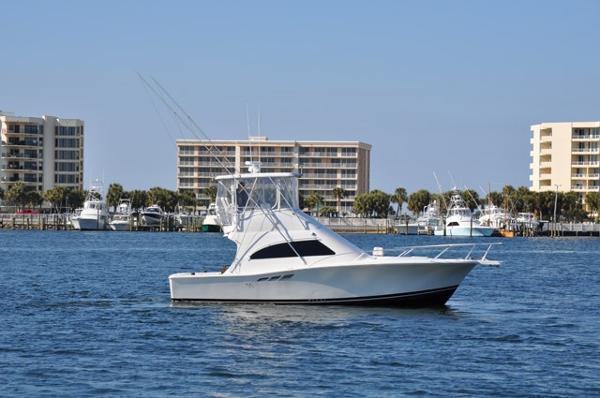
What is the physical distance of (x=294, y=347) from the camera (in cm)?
3509

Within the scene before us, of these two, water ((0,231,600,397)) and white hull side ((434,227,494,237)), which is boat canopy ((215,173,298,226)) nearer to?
water ((0,231,600,397))

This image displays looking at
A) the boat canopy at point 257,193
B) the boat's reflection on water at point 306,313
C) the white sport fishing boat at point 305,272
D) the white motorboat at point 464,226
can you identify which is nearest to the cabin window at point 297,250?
the white sport fishing boat at point 305,272

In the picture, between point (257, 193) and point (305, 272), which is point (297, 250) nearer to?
point (305, 272)

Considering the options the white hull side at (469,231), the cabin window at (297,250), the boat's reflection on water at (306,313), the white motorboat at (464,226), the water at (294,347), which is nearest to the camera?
the water at (294,347)

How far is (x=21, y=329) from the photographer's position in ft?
132

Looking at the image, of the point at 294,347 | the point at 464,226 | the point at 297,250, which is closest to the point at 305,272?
the point at 297,250

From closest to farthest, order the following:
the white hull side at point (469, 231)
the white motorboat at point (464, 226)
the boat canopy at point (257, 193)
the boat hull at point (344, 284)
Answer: the boat hull at point (344, 284), the boat canopy at point (257, 193), the white motorboat at point (464, 226), the white hull side at point (469, 231)

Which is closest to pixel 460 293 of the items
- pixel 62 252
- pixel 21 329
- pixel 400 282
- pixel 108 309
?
pixel 400 282

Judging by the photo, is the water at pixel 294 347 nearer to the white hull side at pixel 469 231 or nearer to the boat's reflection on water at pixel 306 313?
the boat's reflection on water at pixel 306 313

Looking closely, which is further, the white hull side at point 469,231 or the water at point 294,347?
the white hull side at point 469,231

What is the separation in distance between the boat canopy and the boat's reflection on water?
11.7ft

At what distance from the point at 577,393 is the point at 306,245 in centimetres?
1612

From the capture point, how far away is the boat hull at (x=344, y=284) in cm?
4266

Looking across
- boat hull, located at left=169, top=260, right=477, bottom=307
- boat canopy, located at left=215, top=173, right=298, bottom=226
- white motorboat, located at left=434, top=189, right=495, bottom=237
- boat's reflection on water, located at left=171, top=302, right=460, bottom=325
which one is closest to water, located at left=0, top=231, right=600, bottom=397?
boat's reflection on water, located at left=171, top=302, right=460, bottom=325
